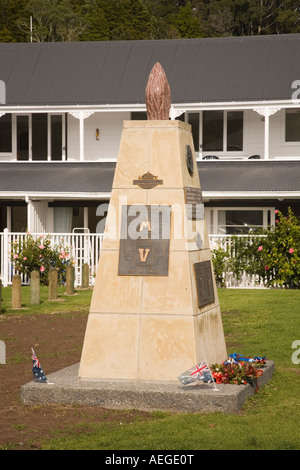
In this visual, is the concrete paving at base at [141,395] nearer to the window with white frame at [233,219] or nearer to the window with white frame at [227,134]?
the window with white frame at [233,219]

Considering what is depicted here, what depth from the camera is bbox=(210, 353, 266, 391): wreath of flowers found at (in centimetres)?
828

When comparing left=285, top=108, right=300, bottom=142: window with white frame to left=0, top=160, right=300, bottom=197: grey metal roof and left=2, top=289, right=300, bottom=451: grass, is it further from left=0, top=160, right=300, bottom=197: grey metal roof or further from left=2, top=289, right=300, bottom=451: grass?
left=2, top=289, right=300, bottom=451: grass

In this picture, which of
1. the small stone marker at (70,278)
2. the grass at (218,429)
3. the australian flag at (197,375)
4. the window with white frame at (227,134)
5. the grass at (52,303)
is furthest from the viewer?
the window with white frame at (227,134)

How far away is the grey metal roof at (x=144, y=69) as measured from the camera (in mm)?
25188

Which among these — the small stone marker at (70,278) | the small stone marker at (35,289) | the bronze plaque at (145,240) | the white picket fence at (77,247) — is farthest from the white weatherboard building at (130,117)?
the bronze plaque at (145,240)

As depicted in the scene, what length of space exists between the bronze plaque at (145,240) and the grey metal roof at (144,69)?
53.7 ft

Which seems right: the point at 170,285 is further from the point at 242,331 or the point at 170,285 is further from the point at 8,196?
the point at 8,196

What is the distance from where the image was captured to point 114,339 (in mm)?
8523

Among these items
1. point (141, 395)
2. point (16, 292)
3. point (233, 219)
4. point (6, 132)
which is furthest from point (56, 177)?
point (141, 395)

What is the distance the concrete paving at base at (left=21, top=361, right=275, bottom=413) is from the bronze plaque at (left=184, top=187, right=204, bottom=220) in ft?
5.90

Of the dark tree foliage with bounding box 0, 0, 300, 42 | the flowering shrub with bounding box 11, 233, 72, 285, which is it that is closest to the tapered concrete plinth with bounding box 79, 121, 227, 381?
the flowering shrub with bounding box 11, 233, 72, 285

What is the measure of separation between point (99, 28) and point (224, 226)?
34788mm

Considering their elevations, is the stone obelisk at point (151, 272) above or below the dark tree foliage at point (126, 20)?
below

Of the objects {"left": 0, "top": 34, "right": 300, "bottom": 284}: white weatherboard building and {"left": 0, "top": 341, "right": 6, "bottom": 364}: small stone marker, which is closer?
{"left": 0, "top": 341, "right": 6, "bottom": 364}: small stone marker
